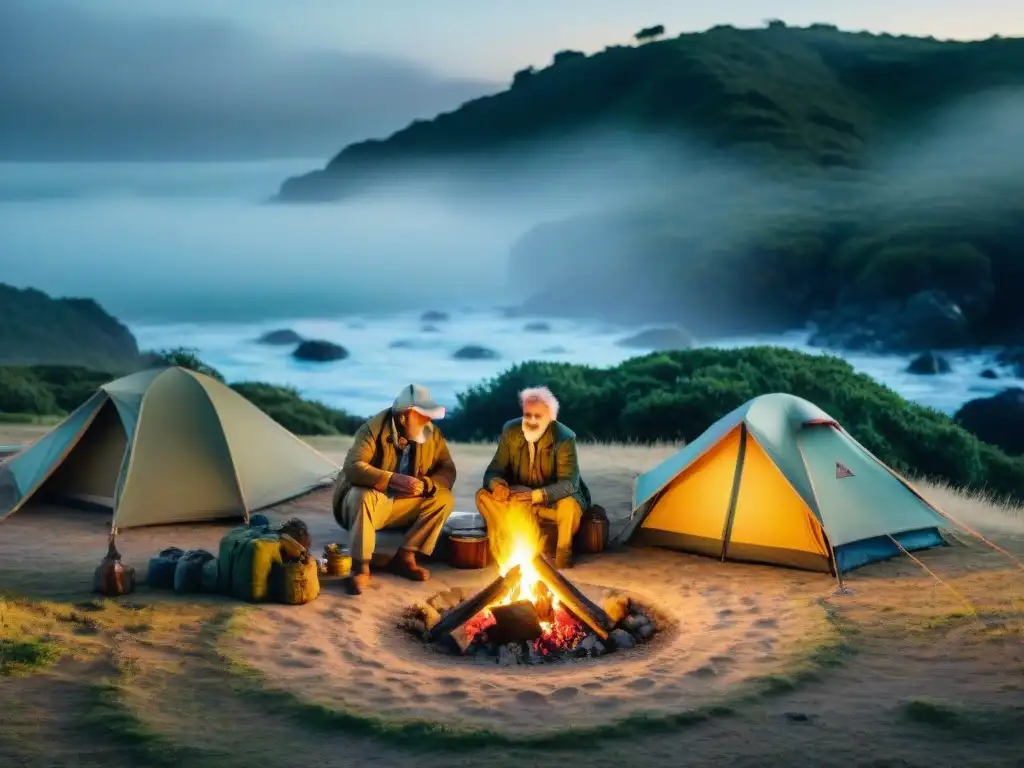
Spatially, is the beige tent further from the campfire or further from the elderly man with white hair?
Result: the campfire

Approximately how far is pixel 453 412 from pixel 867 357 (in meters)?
10.9

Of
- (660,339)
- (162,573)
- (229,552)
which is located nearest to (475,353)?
(660,339)

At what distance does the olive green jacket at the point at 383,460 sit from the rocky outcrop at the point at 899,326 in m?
20.9

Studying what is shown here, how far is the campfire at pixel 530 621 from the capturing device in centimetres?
730

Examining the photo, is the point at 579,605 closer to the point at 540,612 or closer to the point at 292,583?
the point at 540,612

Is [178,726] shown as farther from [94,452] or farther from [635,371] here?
[635,371]

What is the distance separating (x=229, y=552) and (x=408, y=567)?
1.41 metres

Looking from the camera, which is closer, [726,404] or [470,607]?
[470,607]

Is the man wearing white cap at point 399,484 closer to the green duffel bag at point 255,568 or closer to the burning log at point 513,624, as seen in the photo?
the green duffel bag at point 255,568

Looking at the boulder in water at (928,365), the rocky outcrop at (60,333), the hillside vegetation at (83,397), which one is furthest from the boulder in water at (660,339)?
the rocky outcrop at (60,333)

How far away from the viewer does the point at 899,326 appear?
27656mm

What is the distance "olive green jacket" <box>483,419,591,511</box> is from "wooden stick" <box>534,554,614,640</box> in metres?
1.27

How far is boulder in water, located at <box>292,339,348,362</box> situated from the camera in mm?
29094

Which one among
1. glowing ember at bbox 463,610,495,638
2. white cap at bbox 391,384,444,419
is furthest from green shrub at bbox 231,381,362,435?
glowing ember at bbox 463,610,495,638
